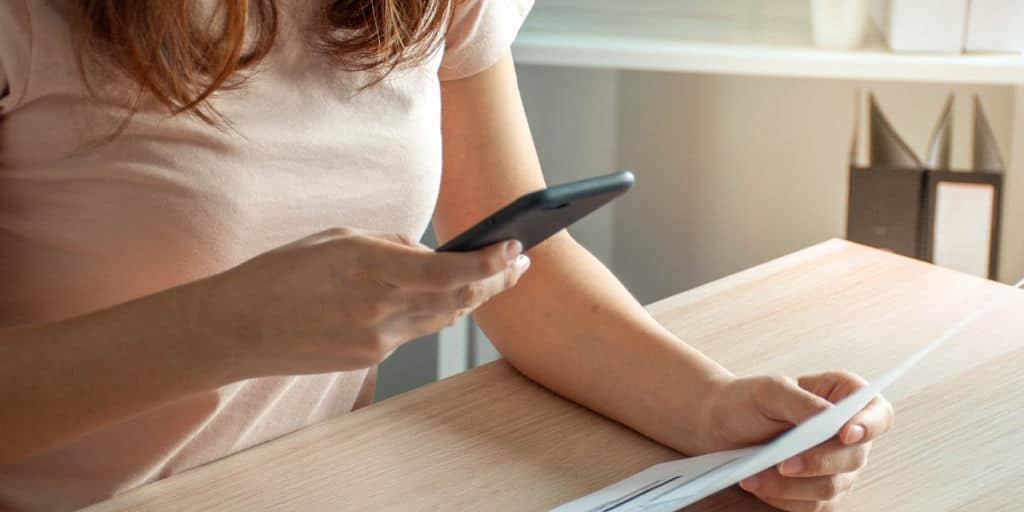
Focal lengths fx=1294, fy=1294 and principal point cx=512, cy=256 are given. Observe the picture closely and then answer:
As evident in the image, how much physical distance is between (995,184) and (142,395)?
53.1 inches

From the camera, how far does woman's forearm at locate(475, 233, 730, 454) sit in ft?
3.10

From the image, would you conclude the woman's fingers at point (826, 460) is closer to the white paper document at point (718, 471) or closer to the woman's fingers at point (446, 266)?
the white paper document at point (718, 471)

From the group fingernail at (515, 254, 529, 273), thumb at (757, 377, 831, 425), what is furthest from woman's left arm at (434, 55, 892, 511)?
fingernail at (515, 254, 529, 273)

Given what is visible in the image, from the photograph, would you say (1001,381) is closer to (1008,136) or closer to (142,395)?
(142,395)

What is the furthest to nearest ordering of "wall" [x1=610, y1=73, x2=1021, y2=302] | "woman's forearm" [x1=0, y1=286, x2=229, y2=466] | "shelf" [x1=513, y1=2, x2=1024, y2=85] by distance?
"wall" [x1=610, y1=73, x2=1021, y2=302], "shelf" [x1=513, y1=2, x2=1024, y2=85], "woman's forearm" [x1=0, y1=286, x2=229, y2=466]

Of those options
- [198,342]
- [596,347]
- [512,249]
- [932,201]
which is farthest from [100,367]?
[932,201]

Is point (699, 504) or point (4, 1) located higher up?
point (4, 1)

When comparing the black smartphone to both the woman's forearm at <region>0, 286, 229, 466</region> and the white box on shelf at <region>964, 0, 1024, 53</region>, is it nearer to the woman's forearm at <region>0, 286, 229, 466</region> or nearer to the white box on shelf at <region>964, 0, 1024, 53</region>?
the woman's forearm at <region>0, 286, 229, 466</region>

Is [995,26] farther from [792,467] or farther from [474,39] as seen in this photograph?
[792,467]

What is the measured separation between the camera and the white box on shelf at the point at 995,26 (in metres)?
1.75

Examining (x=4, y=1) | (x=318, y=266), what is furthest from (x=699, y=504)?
(x=4, y=1)

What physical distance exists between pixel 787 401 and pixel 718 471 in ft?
0.27

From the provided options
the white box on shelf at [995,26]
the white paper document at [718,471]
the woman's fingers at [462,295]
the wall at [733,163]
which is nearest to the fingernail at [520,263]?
the woman's fingers at [462,295]

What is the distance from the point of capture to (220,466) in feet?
2.90
